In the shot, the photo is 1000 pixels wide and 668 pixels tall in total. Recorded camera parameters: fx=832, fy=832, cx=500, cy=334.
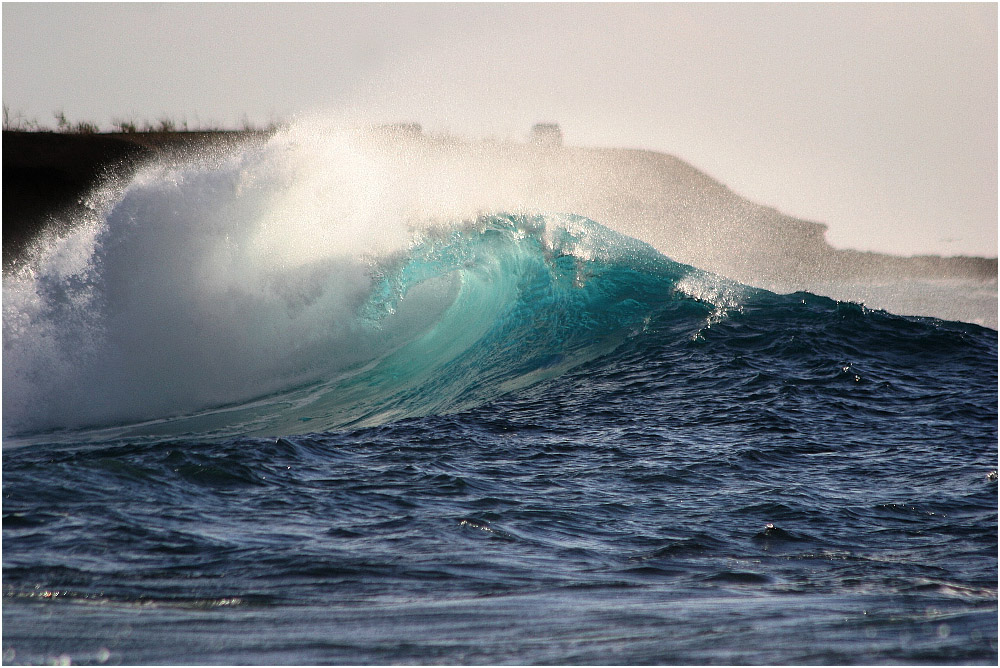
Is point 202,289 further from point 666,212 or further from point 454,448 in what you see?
point 666,212

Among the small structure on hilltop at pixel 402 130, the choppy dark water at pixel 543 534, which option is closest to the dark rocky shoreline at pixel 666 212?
the small structure on hilltop at pixel 402 130

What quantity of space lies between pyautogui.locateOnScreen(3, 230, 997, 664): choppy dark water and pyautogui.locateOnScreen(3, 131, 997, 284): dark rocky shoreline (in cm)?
598

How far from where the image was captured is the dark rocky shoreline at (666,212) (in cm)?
1473

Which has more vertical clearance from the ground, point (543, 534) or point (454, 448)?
point (454, 448)

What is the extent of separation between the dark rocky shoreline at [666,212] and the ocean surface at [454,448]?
2712 millimetres

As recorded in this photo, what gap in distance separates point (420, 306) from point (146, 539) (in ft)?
21.2

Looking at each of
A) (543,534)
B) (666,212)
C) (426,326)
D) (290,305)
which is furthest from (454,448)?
(666,212)

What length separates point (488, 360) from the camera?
981 cm

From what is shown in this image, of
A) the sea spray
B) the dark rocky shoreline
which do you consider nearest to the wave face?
the sea spray

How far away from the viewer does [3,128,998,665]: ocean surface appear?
338 cm

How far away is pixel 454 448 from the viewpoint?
6.83 m

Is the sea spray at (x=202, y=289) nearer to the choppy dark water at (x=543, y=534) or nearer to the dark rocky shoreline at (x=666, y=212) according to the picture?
the choppy dark water at (x=543, y=534)

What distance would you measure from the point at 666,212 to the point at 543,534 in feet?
39.7

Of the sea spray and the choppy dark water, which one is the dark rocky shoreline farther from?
the choppy dark water
